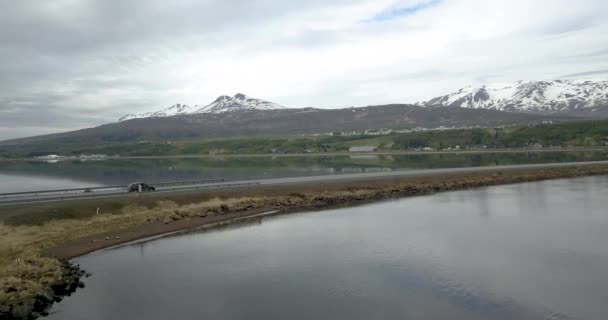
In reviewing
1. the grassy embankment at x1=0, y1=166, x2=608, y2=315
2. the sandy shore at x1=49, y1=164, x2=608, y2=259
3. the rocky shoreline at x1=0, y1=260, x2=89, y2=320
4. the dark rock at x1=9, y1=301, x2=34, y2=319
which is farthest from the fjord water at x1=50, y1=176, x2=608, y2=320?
the sandy shore at x1=49, y1=164, x2=608, y2=259

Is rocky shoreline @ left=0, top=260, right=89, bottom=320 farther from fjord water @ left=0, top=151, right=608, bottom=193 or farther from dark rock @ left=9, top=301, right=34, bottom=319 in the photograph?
fjord water @ left=0, top=151, right=608, bottom=193

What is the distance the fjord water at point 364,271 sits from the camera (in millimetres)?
21750

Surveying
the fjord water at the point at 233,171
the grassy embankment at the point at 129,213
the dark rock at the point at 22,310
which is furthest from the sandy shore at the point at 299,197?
the fjord water at the point at 233,171

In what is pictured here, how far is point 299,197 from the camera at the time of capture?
55.6m

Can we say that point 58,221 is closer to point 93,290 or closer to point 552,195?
point 93,290

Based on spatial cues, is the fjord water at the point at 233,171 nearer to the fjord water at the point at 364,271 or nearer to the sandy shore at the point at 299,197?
the sandy shore at the point at 299,197

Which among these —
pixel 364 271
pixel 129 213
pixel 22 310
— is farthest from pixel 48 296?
pixel 129 213

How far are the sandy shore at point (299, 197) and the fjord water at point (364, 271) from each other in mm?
2625

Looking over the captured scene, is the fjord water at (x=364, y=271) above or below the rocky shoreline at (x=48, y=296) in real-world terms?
below

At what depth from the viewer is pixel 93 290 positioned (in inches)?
969

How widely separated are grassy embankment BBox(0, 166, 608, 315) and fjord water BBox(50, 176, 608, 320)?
2.48 meters

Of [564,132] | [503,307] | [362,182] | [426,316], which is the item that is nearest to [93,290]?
[426,316]

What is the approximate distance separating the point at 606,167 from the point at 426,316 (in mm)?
81866

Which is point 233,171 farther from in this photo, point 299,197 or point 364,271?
point 364,271
